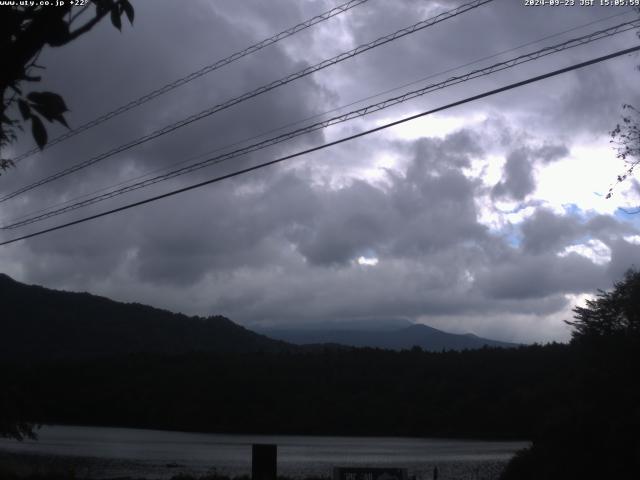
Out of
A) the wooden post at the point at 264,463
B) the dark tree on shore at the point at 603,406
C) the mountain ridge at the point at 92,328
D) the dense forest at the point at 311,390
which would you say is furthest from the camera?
the mountain ridge at the point at 92,328

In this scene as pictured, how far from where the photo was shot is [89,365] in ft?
341

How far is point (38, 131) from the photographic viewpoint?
13.2ft

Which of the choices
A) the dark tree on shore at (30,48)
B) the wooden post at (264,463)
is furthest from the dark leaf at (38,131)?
the wooden post at (264,463)

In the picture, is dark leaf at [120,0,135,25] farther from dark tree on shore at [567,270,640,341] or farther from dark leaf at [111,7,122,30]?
dark tree on shore at [567,270,640,341]

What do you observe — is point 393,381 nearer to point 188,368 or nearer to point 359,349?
point 359,349

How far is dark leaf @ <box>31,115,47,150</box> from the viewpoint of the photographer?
4008mm

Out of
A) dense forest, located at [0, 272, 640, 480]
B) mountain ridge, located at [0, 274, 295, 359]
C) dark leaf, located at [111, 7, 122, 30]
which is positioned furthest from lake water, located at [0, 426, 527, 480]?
dark leaf, located at [111, 7, 122, 30]

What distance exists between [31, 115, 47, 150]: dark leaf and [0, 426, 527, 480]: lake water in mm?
38363

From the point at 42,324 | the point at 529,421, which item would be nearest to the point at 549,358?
the point at 529,421

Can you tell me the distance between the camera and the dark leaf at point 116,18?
4445mm

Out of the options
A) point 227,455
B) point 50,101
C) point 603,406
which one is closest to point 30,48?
point 50,101

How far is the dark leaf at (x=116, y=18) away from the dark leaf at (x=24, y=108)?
2.65 feet

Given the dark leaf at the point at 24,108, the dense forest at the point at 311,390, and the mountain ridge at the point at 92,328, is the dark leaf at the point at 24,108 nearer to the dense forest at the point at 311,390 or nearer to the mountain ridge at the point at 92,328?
the dense forest at the point at 311,390

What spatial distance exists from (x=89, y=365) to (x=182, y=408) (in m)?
14.1
